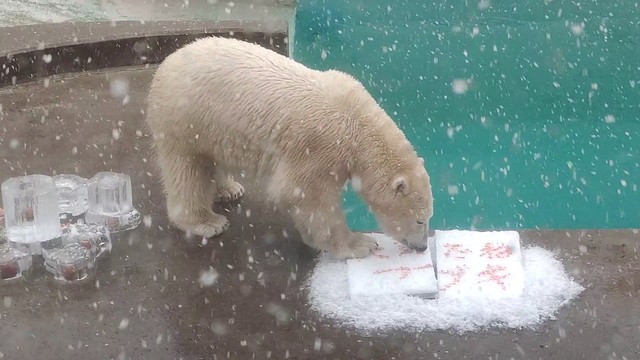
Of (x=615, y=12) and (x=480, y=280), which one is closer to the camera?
(x=480, y=280)

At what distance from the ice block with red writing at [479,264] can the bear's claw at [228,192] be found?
117cm

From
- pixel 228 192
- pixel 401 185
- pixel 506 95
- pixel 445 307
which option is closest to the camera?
pixel 445 307

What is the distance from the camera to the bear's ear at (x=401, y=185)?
335cm

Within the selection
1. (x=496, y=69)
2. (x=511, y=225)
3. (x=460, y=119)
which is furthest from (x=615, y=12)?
(x=511, y=225)

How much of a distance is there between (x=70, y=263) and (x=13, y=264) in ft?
0.87

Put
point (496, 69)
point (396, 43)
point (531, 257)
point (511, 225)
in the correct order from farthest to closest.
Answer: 1. point (396, 43)
2. point (496, 69)
3. point (511, 225)
4. point (531, 257)

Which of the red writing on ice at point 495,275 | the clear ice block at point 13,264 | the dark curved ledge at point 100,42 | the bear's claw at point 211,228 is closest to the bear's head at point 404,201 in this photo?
the red writing on ice at point 495,275

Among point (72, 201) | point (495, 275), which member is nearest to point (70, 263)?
point (72, 201)

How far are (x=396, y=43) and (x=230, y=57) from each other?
5.84 m

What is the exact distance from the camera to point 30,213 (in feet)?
11.9

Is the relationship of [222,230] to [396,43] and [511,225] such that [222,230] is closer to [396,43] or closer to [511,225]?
[511,225]

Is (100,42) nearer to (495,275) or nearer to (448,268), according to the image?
(448,268)

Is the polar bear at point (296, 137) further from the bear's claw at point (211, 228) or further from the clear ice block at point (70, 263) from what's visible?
the clear ice block at point (70, 263)

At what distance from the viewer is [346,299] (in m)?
3.37
